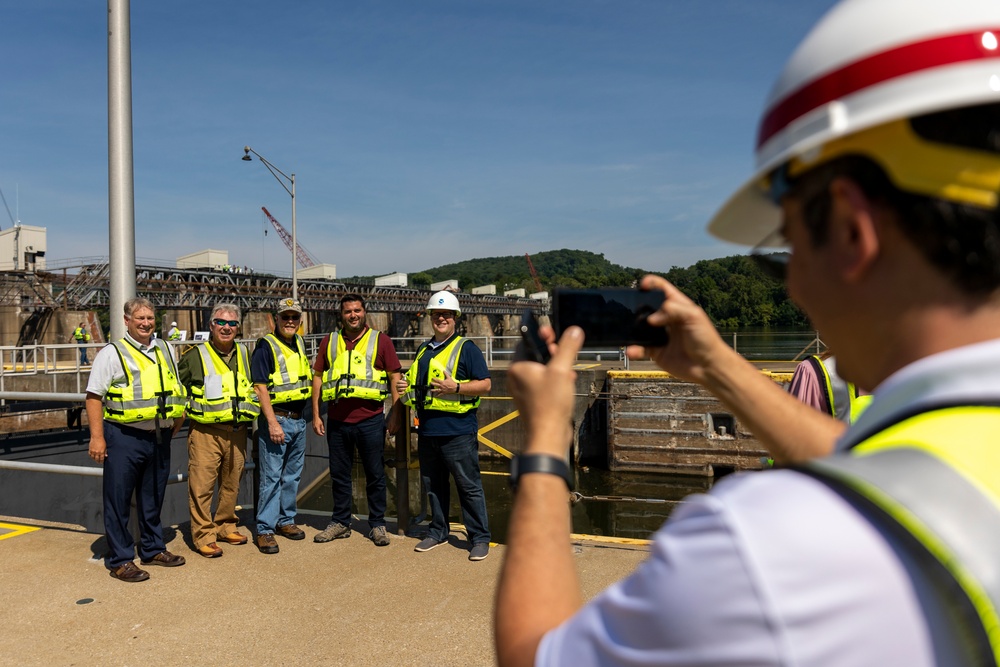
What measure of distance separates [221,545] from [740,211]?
534cm

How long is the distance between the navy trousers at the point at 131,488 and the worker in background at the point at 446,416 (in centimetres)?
197

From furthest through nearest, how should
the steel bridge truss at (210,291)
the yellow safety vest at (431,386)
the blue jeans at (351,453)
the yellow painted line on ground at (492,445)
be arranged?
1. the steel bridge truss at (210,291)
2. the yellow painted line on ground at (492,445)
3. the blue jeans at (351,453)
4. the yellow safety vest at (431,386)

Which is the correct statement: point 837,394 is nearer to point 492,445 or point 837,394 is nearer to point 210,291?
point 492,445

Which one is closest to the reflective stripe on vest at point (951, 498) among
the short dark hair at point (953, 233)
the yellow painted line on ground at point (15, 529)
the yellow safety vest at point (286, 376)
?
the short dark hair at point (953, 233)

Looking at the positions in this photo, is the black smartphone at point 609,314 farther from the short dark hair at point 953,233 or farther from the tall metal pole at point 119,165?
the tall metal pole at point 119,165

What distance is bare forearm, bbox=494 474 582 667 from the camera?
0.95 metres

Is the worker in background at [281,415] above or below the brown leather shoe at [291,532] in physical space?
above

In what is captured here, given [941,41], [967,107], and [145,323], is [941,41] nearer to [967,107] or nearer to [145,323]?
[967,107]

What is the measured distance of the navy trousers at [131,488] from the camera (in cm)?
476

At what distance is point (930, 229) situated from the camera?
779 millimetres

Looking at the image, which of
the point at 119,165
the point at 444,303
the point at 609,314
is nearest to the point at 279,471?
the point at 444,303

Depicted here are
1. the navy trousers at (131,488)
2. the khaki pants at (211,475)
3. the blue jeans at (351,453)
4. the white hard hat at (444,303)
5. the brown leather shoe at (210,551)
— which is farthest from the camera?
the white hard hat at (444,303)

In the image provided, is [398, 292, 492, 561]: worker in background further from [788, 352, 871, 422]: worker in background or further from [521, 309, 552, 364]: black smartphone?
[521, 309, 552, 364]: black smartphone

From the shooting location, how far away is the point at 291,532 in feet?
18.1
